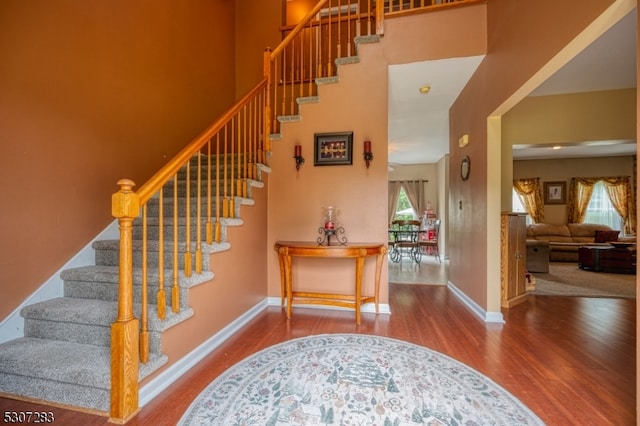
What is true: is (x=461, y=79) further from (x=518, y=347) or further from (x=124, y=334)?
(x=124, y=334)

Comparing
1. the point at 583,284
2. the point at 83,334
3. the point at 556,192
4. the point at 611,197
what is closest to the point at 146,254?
the point at 83,334

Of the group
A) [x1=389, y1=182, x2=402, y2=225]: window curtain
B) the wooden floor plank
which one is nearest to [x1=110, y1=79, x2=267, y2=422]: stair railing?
the wooden floor plank

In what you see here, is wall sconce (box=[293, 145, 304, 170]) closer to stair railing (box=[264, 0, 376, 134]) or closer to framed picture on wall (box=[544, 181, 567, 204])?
stair railing (box=[264, 0, 376, 134])

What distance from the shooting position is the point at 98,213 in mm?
2465

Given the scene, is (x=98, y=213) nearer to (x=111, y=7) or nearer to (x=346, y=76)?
(x=111, y=7)

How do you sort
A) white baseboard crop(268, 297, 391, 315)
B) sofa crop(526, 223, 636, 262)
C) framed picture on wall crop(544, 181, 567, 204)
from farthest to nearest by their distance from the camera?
framed picture on wall crop(544, 181, 567, 204) < sofa crop(526, 223, 636, 262) < white baseboard crop(268, 297, 391, 315)

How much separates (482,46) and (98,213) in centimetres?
403

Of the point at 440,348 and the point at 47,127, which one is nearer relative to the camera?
the point at 47,127

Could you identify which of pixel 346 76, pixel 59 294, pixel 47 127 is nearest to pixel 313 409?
pixel 59 294

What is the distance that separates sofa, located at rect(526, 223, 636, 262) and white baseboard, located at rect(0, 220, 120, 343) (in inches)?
310

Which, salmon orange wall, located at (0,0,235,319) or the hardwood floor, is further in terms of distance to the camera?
salmon orange wall, located at (0,0,235,319)

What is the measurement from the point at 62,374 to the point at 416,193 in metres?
8.35

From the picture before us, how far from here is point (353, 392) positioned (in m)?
1.65

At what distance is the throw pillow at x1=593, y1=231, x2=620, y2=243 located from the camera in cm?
640
